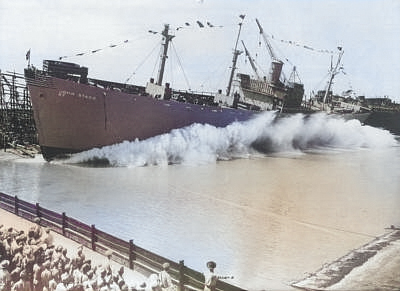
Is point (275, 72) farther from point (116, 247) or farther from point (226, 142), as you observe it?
point (116, 247)

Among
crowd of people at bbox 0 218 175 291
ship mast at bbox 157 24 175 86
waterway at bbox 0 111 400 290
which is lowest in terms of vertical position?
crowd of people at bbox 0 218 175 291

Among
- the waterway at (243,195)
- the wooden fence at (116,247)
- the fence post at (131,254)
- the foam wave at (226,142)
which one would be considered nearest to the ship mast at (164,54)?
the foam wave at (226,142)

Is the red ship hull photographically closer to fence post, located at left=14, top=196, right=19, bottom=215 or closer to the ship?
the ship

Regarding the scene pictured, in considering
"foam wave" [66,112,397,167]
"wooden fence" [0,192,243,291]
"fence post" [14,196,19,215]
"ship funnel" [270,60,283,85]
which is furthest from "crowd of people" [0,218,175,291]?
"ship funnel" [270,60,283,85]

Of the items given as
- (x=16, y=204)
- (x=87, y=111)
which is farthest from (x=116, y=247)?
(x=87, y=111)

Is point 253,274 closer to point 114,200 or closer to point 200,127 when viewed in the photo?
point 114,200

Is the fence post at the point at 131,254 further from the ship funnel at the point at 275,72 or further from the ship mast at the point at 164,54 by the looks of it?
the ship funnel at the point at 275,72
